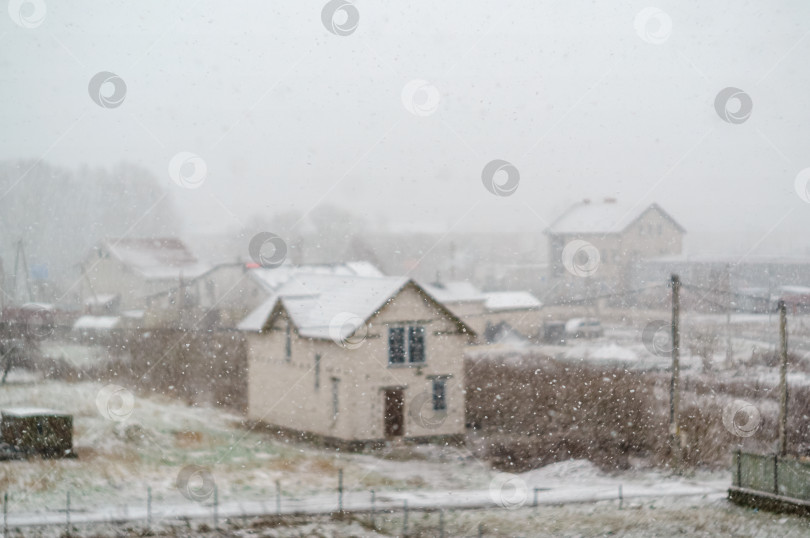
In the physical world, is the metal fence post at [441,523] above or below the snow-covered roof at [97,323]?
below

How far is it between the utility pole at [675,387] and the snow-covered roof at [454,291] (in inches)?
30.3

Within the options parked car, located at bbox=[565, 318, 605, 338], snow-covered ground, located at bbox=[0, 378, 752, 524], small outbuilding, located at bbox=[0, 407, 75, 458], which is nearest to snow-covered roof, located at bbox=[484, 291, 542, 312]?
parked car, located at bbox=[565, 318, 605, 338]

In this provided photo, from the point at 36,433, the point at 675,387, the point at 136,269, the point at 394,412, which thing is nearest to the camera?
the point at 394,412

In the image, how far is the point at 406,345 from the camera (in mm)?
2535

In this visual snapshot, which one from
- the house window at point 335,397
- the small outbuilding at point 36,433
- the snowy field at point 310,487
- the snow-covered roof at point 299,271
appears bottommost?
the snowy field at point 310,487

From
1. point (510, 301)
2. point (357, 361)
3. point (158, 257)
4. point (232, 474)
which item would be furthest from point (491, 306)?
point (158, 257)

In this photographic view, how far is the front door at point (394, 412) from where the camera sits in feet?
8.00

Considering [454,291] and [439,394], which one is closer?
[439,394]

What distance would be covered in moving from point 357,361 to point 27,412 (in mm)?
1270

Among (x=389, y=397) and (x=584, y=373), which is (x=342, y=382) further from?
(x=584, y=373)

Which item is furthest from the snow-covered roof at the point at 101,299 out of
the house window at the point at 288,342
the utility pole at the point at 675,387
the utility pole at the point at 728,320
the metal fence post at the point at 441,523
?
the utility pole at the point at 728,320

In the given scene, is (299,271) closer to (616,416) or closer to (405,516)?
(405,516)

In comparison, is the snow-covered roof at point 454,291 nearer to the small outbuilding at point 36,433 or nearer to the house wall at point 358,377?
the house wall at point 358,377

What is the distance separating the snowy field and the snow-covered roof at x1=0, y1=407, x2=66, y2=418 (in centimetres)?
7
